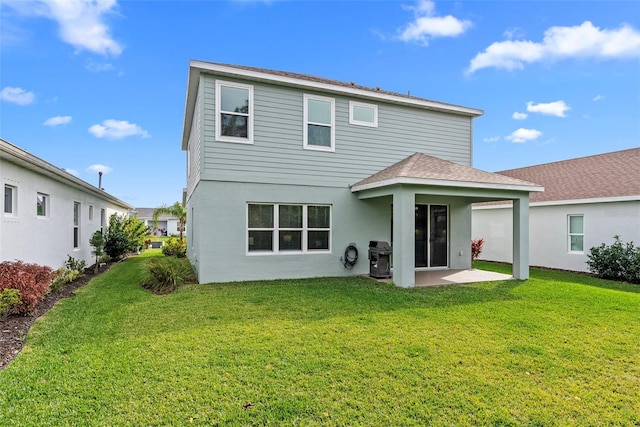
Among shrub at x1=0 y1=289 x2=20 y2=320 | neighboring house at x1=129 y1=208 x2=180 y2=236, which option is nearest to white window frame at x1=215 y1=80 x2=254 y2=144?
shrub at x1=0 y1=289 x2=20 y2=320

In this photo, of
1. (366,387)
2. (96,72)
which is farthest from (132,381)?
(96,72)

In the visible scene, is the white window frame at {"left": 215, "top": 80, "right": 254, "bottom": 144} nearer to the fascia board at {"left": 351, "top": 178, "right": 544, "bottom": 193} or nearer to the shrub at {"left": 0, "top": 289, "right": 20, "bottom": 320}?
the fascia board at {"left": 351, "top": 178, "right": 544, "bottom": 193}

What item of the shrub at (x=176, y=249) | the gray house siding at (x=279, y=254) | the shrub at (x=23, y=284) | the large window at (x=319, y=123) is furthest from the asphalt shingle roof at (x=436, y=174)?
the shrub at (x=176, y=249)

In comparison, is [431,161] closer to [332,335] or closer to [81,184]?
[332,335]

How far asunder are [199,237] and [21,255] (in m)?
3.79

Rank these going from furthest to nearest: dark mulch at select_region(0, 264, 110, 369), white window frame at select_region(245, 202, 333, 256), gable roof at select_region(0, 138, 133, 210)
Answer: white window frame at select_region(245, 202, 333, 256)
gable roof at select_region(0, 138, 133, 210)
dark mulch at select_region(0, 264, 110, 369)

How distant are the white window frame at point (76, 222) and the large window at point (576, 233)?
716 inches

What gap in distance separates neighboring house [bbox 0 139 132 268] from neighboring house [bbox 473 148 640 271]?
1650 centimetres

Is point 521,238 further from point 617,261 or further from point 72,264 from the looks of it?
point 72,264

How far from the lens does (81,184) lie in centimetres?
1127

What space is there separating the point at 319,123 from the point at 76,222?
949cm

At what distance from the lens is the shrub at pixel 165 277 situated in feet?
27.5

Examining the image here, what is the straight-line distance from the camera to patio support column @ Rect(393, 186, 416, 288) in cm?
830

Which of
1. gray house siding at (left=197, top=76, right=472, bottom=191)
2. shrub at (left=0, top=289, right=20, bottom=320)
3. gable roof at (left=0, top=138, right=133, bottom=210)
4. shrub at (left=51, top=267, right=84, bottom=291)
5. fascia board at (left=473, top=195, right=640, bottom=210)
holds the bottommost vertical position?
shrub at (left=51, top=267, right=84, bottom=291)
